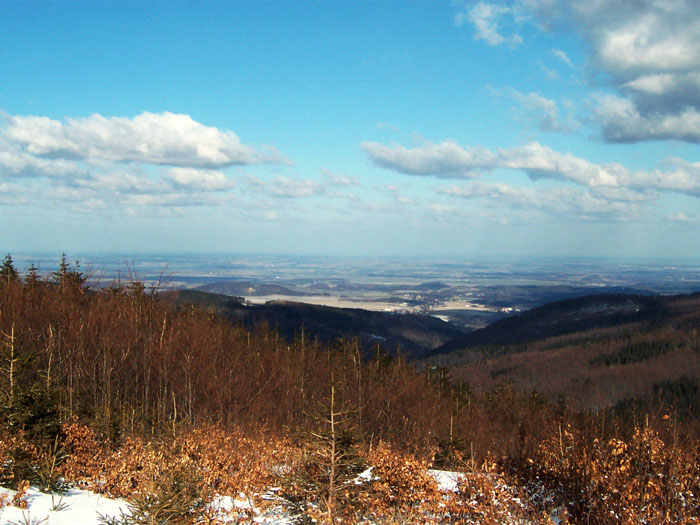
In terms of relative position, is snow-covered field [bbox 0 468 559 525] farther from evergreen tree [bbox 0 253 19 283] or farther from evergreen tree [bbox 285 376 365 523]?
evergreen tree [bbox 0 253 19 283]

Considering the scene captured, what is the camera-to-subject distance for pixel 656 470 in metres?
11.3

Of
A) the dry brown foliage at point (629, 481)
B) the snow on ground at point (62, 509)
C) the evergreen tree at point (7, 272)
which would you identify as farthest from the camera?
the evergreen tree at point (7, 272)

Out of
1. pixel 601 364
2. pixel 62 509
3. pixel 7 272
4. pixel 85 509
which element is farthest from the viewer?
pixel 601 364

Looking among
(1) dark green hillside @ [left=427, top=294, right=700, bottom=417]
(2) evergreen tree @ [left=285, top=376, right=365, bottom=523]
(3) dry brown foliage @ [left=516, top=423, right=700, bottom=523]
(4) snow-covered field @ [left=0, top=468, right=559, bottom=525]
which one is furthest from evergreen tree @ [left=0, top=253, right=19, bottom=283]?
(1) dark green hillside @ [left=427, top=294, right=700, bottom=417]

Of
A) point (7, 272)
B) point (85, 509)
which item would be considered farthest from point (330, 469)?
point (7, 272)

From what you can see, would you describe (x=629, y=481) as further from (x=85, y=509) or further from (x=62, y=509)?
(x=62, y=509)

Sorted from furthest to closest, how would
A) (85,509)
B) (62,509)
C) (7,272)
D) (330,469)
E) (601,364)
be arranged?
1. (601,364)
2. (7,272)
3. (330,469)
4. (85,509)
5. (62,509)

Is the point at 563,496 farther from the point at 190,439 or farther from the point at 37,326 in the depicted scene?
the point at 37,326

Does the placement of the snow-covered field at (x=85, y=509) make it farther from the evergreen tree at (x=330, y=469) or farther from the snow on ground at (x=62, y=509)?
the evergreen tree at (x=330, y=469)

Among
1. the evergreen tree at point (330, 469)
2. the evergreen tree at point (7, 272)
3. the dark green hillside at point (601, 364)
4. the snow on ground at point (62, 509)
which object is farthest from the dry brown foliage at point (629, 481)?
the dark green hillside at point (601, 364)

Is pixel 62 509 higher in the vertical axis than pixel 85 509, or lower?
higher

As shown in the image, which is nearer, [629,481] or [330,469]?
[629,481]

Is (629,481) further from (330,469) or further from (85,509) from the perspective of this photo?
(85,509)

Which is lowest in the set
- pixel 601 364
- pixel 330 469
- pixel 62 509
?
pixel 601 364
